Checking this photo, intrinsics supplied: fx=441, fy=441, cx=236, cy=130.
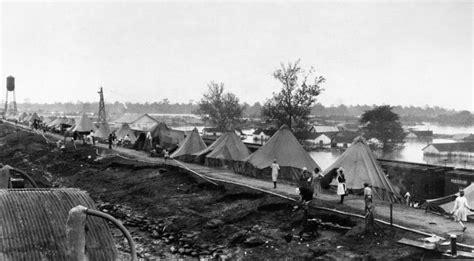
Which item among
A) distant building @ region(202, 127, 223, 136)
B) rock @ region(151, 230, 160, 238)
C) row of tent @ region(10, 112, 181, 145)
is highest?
row of tent @ region(10, 112, 181, 145)

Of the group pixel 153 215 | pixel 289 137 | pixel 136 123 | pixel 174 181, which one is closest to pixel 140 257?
pixel 153 215

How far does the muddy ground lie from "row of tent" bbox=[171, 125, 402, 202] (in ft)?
12.0

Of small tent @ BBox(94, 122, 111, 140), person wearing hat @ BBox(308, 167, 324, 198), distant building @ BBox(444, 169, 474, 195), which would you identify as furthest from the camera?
small tent @ BBox(94, 122, 111, 140)

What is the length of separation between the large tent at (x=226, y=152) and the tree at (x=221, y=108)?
161 feet

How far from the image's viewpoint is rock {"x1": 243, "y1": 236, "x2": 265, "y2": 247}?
17075 mm

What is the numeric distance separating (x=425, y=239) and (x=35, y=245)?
11.1 meters

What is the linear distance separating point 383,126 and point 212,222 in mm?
54230

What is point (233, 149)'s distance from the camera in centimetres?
3241

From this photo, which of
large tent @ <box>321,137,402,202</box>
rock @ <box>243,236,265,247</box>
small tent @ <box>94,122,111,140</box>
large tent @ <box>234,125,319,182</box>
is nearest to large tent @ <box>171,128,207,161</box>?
large tent @ <box>234,125,319,182</box>

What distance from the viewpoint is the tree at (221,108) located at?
3287 inches

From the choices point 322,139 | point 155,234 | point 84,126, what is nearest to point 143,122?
point 322,139

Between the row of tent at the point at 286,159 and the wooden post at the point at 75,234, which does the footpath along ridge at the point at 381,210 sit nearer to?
the row of tent at the point at 286,159

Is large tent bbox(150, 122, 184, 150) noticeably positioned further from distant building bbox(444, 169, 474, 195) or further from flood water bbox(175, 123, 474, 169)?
distant building bbox(444, 169, 474, 195)

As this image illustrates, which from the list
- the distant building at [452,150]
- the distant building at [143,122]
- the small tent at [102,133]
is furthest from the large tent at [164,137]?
the distant building at [143,122]
